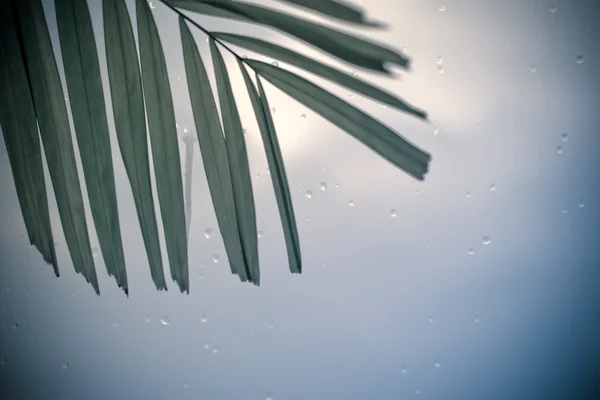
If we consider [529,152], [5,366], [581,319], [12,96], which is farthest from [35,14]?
[581,319]

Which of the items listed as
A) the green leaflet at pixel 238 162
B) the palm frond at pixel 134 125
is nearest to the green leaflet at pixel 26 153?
the palm frond at pixel 134 125

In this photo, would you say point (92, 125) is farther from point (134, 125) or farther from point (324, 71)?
point (324, 71)

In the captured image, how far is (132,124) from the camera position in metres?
0.24

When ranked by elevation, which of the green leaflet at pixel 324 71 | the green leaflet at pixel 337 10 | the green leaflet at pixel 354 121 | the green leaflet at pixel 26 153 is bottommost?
the green leaflet at pixel 26 153

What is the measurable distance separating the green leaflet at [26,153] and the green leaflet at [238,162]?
0.11 m

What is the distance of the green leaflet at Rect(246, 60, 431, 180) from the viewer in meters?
0.20

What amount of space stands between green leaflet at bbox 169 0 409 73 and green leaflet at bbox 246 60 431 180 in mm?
33

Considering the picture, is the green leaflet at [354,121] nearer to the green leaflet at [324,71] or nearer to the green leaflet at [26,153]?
the green leaflet at [324,71]

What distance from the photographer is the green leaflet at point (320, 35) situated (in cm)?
18

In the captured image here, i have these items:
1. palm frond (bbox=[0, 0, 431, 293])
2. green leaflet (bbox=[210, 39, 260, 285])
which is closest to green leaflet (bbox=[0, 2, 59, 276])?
palm frond (bbox=[0, 0, 431, 293])

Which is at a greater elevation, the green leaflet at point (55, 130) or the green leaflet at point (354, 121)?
the green leaflet at point (354, 121)

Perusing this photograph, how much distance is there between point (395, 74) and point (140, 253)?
38.2 inches

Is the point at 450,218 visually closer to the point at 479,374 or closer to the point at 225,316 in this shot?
the point at 479,374

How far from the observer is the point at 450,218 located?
1.60m
